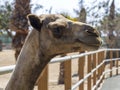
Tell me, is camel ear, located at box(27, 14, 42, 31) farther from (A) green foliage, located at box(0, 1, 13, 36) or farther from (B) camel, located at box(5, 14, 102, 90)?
(A) green foliage, located at box(0, 1, 13, 36)

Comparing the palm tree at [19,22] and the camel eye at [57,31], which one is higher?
the camel eye at [57,31]

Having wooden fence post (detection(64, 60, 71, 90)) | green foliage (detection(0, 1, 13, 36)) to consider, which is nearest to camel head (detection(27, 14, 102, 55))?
wooden fence post (detection(64, 60, 71, 90))

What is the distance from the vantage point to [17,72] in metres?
3.55

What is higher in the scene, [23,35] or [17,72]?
[17,72]

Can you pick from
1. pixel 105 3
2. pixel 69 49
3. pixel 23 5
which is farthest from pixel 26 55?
pixel 105 3

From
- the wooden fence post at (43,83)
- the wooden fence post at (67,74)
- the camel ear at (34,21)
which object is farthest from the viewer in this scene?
the wooden fence post at (67,74)

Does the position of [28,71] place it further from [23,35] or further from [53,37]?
[23,35]

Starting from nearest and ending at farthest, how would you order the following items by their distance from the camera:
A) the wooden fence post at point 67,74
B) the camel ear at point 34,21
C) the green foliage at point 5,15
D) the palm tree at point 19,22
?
the camel ear at point 34,21, the wooden fence post at point 67,74, the palm tree at point 19,22, the green foliage at point 5,15

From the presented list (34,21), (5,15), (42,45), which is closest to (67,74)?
(42,45)

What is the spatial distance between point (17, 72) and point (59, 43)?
0.48 meters

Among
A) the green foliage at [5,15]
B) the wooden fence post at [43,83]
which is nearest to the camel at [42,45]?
the wooden fence post at [43,83]

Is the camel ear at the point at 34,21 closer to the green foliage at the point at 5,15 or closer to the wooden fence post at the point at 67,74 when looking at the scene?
the wooden fence post at the point at 67,74

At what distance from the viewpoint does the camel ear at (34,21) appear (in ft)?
11.4

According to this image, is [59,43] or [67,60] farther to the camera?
[67,60]
